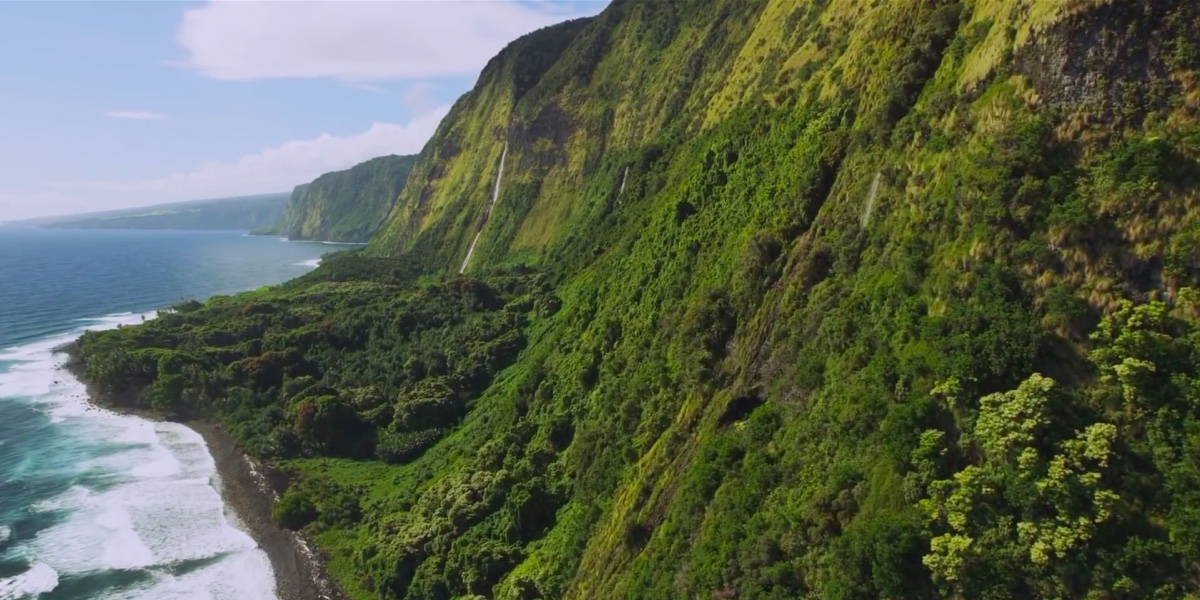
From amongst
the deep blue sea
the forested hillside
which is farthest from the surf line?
the deep blue sea

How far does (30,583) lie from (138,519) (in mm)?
8626

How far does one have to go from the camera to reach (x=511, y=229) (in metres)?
117

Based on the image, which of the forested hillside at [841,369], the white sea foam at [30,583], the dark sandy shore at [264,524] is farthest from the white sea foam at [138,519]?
the forested hillside at [841,369]

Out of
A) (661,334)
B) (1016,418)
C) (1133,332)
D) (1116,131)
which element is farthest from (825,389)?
(661,334)

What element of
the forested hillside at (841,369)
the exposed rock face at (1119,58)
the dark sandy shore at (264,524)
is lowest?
the dark sandy shore at (264,524)

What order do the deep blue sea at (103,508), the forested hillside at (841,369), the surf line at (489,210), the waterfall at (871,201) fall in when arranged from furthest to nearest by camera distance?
1. the surf line at (489,210)
2. the deep blue sea at (103,508)
3. the waterfall at (871,201)
4. the forested hillside at (841,369)

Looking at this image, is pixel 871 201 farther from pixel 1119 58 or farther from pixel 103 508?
pixel 103 508

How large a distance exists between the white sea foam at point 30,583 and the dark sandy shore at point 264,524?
11.9m

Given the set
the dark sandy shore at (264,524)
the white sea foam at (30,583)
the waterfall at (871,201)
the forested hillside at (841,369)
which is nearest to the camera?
the forested hillside at (841,369)

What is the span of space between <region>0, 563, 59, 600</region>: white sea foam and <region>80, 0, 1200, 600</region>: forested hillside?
14294 millimetres

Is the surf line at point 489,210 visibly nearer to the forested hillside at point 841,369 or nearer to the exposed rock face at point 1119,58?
the forested hillside at point 841,369

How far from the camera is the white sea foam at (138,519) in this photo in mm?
48150

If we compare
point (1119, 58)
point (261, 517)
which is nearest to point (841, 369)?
point (1119, 58)

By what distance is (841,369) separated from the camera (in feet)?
99.9
